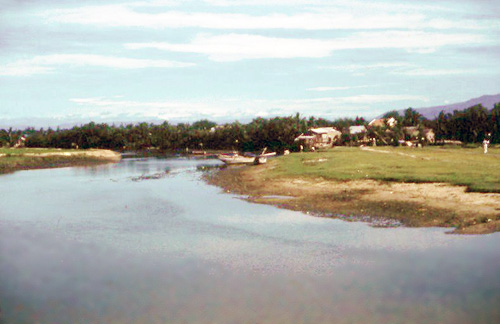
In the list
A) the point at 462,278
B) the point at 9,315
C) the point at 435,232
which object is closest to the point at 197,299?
the point at 9,315

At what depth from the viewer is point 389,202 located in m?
30.4

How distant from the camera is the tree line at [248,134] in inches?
3784

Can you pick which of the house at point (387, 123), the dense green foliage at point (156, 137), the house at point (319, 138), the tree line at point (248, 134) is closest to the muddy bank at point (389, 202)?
the tree line at point (248, 134)

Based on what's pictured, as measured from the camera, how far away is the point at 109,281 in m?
17.6

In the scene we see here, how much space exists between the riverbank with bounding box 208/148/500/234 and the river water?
2074 millimetres

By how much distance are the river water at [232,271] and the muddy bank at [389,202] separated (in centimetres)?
162

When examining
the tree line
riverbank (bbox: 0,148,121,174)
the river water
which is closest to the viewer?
the river water

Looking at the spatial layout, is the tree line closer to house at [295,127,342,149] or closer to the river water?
house at [295,127,342,149]

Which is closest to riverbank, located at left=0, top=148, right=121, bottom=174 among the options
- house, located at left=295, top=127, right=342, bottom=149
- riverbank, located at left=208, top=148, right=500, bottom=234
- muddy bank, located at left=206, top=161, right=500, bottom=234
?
riverbank, located at left=208, top=148, right=500, bottom=234

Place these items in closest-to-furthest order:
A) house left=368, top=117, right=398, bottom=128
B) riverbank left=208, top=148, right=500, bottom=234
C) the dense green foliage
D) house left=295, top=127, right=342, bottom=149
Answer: riverbank left=208, top=148, right=500, bottom=234 → house left=368, top=117, right=398, bottom=128 → house left=295, top=127, right=342, bottom=149 → the dense green foliage

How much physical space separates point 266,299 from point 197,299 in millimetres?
2237

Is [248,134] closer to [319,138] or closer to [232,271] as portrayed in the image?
[319,138]

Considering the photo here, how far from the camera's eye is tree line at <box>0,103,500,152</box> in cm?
9612

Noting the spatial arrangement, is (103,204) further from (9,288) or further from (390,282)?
(390,282)
